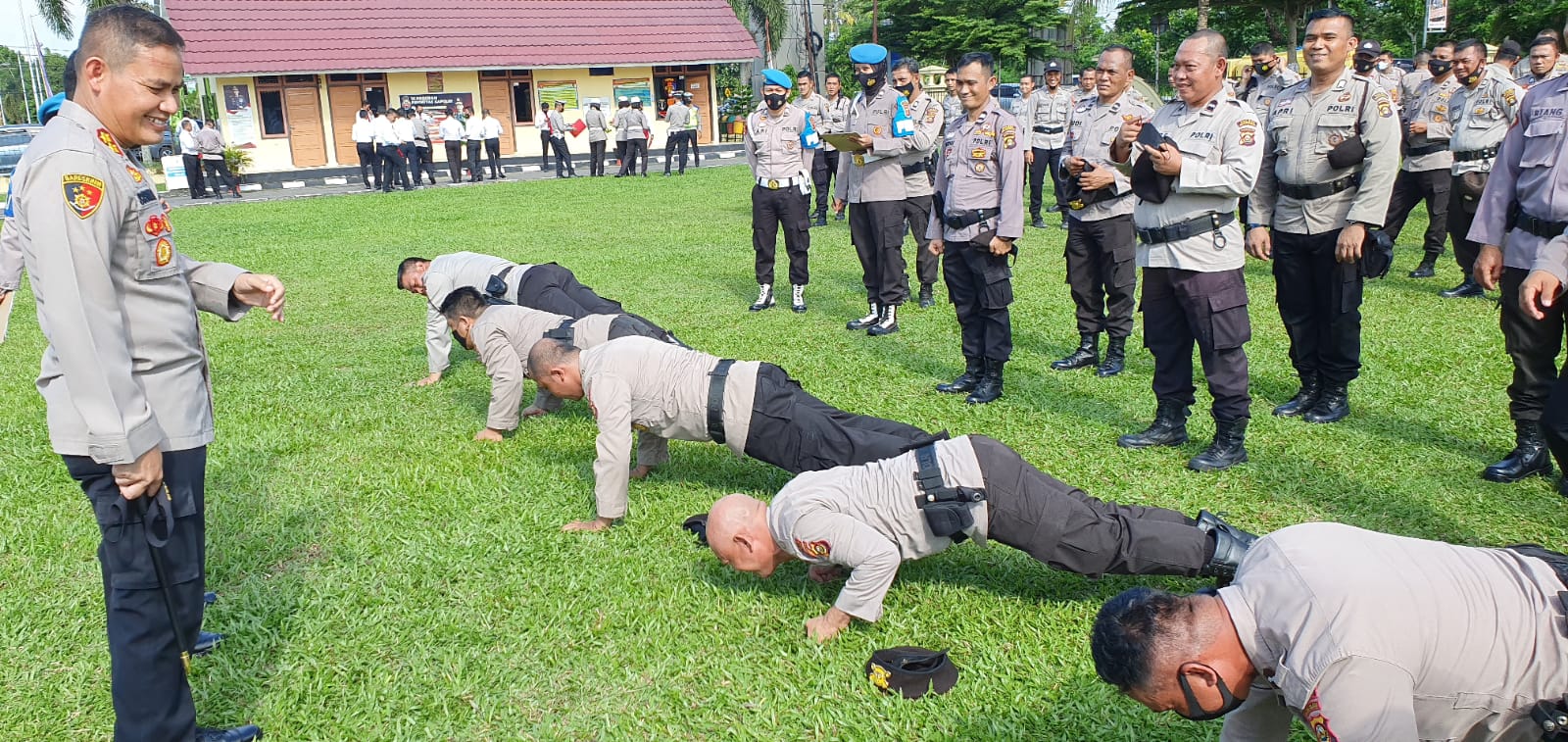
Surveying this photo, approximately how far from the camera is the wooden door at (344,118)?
30.7 metres

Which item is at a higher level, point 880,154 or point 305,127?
point 305,127

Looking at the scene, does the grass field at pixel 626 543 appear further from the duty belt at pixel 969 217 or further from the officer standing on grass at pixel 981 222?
the duty belt at pixel 969 217

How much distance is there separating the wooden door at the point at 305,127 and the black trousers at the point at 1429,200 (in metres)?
29.0

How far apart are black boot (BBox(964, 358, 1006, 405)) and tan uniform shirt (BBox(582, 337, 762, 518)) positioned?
84.3 inches

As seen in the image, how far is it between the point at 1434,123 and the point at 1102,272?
168 inches

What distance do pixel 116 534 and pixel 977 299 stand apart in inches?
191

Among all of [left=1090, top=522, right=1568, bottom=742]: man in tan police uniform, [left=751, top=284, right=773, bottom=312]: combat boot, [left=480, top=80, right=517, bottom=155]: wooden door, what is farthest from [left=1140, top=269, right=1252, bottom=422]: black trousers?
[left=480, top=80, right=517, bottom=155]: wooden door

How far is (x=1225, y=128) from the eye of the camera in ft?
15.9

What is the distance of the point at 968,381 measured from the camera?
6555 millimetres

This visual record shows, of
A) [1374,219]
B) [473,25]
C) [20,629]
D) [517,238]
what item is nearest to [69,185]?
[20,629]

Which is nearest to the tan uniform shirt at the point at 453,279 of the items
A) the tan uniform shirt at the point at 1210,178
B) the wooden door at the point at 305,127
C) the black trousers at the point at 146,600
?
the black trousers at the point at 146,600

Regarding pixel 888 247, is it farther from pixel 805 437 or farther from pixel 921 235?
pixel 805 437

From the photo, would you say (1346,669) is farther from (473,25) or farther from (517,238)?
(473,25)

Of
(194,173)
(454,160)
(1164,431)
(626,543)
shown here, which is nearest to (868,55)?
(1164,431)
